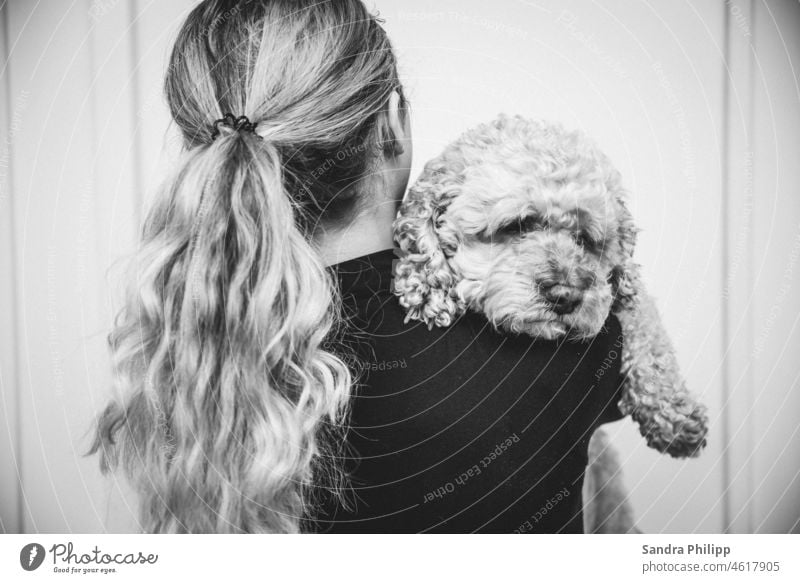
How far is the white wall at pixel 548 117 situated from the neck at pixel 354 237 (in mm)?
458

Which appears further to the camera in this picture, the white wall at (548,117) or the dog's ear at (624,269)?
the white wall at (548,117)

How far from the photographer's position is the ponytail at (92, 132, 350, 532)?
1062mm

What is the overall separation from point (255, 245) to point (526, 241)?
0.58m

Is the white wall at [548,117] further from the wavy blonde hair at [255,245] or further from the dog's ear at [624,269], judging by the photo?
the wavy blonde hair at [255,245]

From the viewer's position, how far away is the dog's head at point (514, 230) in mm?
1227

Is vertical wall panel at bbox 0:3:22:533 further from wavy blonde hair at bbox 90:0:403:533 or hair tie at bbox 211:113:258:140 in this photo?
hair tie at bbox 211:113:258:140

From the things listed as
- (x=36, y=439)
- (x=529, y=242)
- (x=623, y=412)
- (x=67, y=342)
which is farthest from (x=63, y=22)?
(x=623, y=412)

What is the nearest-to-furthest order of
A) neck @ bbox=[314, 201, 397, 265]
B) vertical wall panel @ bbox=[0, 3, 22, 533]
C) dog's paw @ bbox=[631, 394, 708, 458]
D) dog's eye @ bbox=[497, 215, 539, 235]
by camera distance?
neck @ bbox=[314, 201, 397, 265], dog's eye @ bbox=[497, 215, 539, 235], dog's paw @ bbox=[631, 394, 708, 458], vertical wall panel @ bbox=[0, 3, 22, 533]

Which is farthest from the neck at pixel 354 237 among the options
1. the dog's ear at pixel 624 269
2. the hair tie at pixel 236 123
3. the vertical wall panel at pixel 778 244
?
the vertical wall panel at pixel 778 244

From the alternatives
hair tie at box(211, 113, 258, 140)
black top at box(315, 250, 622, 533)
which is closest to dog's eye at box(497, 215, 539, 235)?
black top at box(315, 250, 622, 533)

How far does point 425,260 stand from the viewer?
50.1 inches

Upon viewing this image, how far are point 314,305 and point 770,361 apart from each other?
1.37m

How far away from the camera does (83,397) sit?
165 cm

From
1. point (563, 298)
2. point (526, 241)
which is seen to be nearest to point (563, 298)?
point (563, 298)
